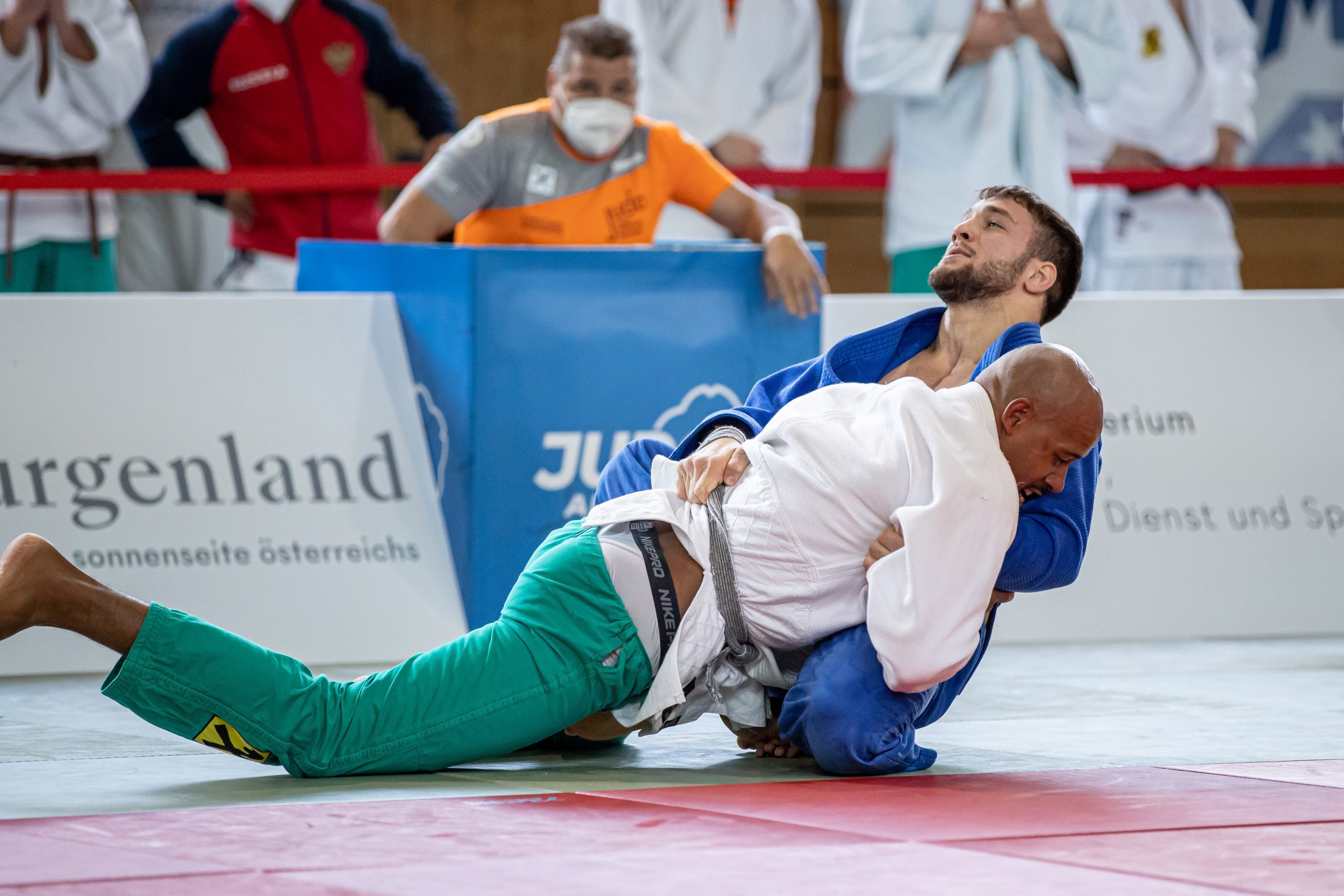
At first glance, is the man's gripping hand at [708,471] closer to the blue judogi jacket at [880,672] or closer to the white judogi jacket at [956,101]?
the blue judogi jacket at [880,672]

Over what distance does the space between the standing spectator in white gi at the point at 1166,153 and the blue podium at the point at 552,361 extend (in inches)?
114

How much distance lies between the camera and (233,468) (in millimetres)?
4410

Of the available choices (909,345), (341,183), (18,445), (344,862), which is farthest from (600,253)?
(344,862)

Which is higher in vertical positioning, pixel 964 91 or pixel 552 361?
pixel 964 91

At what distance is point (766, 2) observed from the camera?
22.8ft

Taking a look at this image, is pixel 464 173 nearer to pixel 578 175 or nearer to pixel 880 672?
pixel 578 175

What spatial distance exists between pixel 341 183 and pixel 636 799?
381 cm

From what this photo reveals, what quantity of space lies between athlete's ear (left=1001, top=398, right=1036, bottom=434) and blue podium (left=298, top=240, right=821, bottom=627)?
1729 millimetres

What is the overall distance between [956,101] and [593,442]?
8.19 feet

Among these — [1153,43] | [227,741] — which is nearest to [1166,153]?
[1153,43]

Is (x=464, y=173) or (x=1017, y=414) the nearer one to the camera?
(x=1017, y=414)

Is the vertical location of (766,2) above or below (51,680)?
above

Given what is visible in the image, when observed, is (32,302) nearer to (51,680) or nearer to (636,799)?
(51,680)

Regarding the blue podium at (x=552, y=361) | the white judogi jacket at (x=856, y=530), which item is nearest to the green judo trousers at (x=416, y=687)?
the white judogi jacket at (x=856, y=530)
